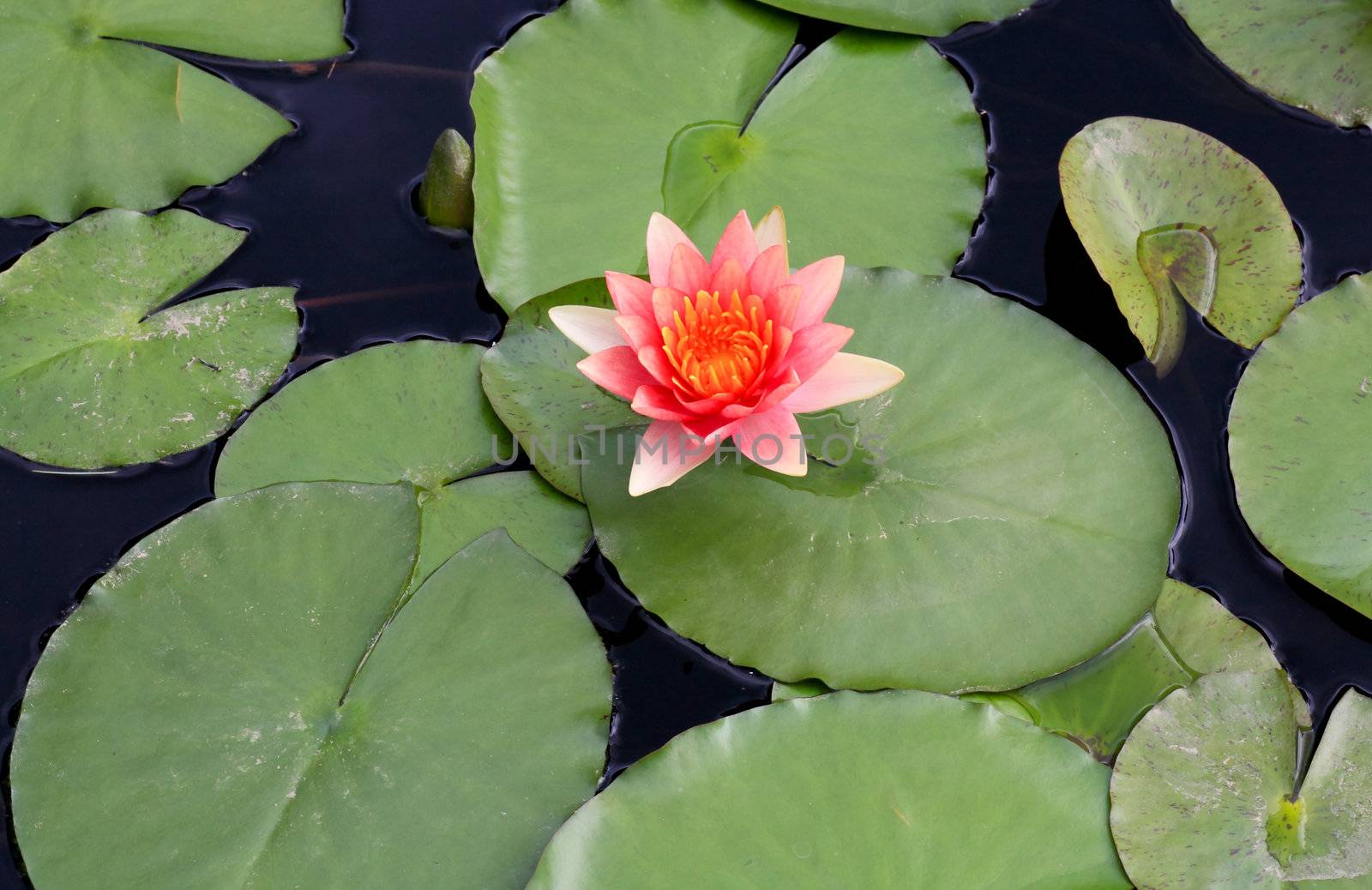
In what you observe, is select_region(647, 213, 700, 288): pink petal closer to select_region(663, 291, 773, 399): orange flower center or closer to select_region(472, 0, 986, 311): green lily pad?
select_region(663, 291, 773, 399): orange flower center

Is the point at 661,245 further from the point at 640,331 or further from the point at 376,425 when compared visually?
the point at 376,425

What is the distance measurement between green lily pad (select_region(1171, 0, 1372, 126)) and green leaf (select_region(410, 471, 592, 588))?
218cm

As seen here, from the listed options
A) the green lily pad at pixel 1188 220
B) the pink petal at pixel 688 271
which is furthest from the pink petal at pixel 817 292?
the green lily pad at pixel 1188 220

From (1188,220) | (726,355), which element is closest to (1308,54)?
(1188,220)

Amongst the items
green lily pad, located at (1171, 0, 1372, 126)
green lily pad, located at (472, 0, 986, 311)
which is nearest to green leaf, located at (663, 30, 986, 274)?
green lily pad, located at (472, 0, 986, 311)

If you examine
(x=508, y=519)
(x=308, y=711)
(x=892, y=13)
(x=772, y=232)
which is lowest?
(x=308, y=711)

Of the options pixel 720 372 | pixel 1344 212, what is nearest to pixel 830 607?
pixel 720 372

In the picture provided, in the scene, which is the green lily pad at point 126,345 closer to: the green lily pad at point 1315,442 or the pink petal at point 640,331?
the pink petal at point 640,331

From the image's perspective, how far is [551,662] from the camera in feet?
6.33

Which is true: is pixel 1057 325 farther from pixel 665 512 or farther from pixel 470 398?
pixel 470 398

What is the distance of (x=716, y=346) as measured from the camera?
1.77 m

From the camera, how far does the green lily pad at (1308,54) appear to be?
8.43 ft

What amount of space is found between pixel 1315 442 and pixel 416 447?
1.98 metres

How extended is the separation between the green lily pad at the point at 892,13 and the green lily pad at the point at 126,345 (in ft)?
4.93
